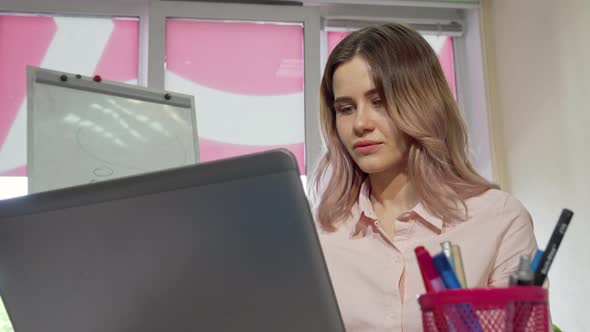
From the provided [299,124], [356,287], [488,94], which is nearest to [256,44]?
[299,124]

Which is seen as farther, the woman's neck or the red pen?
the woman's neck

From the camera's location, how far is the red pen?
59 cm

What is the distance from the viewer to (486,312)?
1.84ft

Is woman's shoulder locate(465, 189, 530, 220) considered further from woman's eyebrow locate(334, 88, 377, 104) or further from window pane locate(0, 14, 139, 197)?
window pane locate(0, 14, 139, 197)

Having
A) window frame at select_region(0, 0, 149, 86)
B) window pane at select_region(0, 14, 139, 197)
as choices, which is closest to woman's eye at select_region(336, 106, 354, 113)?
window frame at select_region(0, 0, 149, 86)

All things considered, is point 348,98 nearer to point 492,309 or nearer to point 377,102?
point 377,102

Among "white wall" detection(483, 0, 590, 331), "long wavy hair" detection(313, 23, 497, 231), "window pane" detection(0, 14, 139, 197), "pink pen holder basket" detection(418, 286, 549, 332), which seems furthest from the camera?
"window pane" detection(0, 14, 139, 197)

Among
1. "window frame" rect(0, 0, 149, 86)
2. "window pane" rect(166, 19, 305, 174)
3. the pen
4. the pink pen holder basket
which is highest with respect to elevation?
"window frame" rect(0, 0, 149, 86)

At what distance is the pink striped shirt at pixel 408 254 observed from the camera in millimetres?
1119

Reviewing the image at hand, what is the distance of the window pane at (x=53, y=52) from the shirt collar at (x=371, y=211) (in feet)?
7.05

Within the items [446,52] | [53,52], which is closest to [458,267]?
[53,52]

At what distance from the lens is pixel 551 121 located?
9.12 feet

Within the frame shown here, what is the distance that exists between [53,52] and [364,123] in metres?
2.37

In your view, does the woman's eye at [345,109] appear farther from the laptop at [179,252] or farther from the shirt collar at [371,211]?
the laptop at [179,252]
